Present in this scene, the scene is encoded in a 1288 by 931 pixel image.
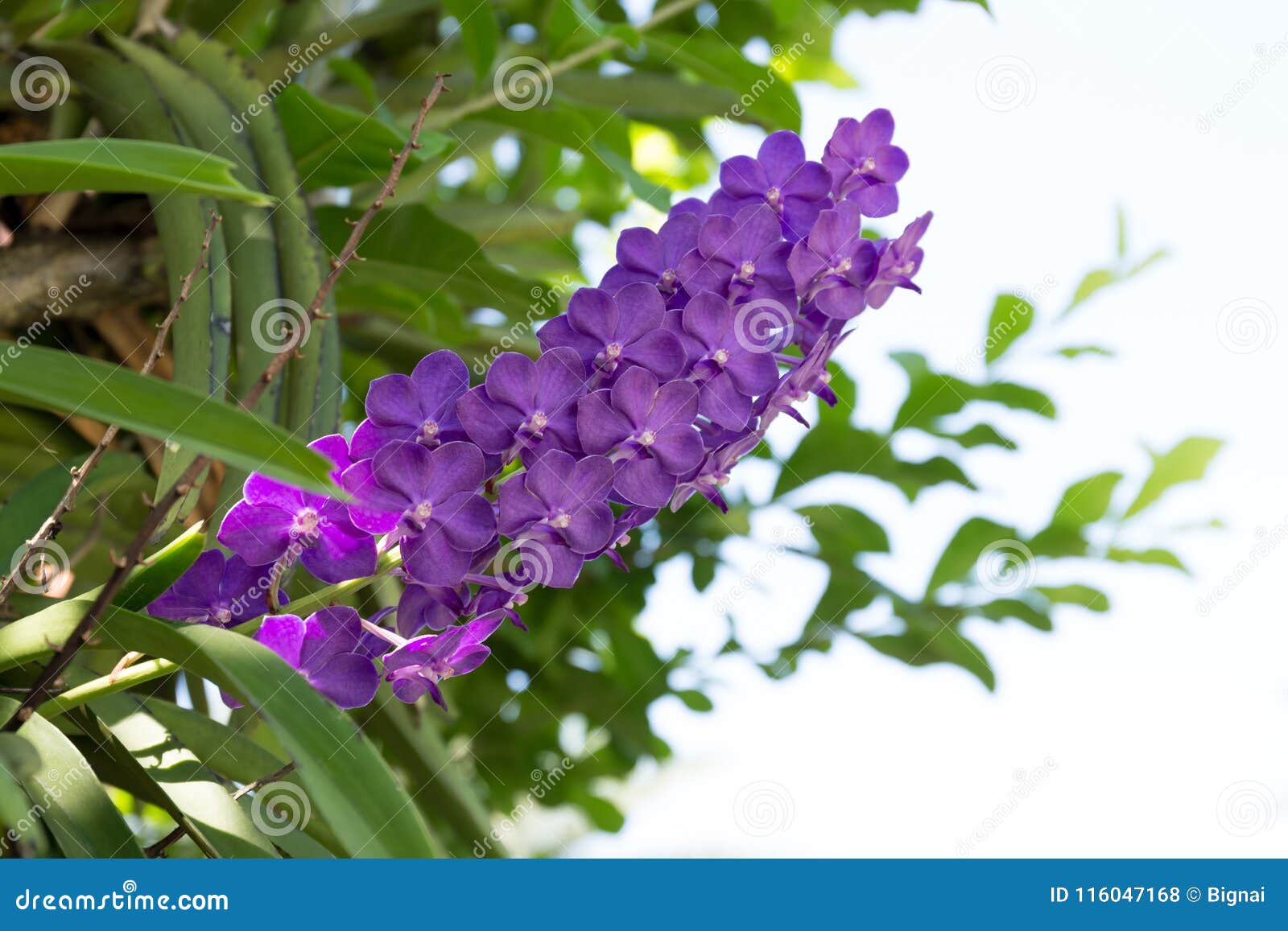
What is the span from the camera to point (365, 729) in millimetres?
758

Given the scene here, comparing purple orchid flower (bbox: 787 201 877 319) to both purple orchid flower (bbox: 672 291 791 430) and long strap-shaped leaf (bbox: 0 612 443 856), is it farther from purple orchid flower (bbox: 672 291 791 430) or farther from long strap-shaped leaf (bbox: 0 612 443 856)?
long strap-shaped leaf (bbox: 0 612 443 856)

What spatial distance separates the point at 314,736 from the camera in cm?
31

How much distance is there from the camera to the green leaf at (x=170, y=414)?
10.7 inches

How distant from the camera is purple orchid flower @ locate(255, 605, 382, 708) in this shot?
0.37 meters

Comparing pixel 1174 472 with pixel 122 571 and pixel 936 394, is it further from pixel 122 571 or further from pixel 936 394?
pixel 122 571

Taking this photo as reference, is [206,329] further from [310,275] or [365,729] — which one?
[365,729]

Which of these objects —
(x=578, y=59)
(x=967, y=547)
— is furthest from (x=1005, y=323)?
(x=578, y=59)

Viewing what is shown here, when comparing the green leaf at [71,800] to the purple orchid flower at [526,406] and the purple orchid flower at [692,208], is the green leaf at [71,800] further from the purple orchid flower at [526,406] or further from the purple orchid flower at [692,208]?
the purple orchid flower at [692,208]

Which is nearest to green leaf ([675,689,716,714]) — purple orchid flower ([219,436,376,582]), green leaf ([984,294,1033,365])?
green leaf ([984,294,1033,365])

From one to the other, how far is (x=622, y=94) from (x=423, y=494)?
Answer: 0.67m

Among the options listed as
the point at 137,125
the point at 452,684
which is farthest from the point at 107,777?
the point at 452,684

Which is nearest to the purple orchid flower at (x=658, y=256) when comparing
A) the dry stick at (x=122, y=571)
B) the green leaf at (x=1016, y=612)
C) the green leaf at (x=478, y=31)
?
the dry stick at (x=122, y=571)

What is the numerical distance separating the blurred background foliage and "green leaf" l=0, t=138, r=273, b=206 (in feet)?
0.39

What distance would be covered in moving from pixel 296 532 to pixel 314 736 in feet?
0.30
